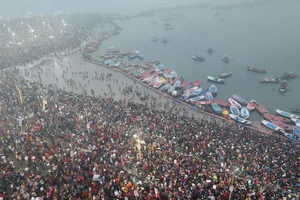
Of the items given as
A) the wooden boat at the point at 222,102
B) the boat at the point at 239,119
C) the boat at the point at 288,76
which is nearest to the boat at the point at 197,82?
the wooden boat at the point at 222,102

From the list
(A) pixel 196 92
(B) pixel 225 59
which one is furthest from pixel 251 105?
(B) pixel 225 59

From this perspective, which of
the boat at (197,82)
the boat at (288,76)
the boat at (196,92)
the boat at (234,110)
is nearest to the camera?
the boat at (234,110)

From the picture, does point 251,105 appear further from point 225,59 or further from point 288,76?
point 225,59

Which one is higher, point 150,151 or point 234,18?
point 234,18

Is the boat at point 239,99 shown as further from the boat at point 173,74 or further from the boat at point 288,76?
the boat at point 173,74

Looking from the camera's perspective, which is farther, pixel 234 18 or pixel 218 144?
pixel 234 18

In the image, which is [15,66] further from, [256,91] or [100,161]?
[256,91]

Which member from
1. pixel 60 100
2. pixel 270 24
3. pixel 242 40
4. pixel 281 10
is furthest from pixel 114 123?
pixel 281 10

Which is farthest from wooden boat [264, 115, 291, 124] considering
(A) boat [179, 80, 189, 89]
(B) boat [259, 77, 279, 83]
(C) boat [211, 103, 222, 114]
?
(A) boat [179, 80, 189, 89]
